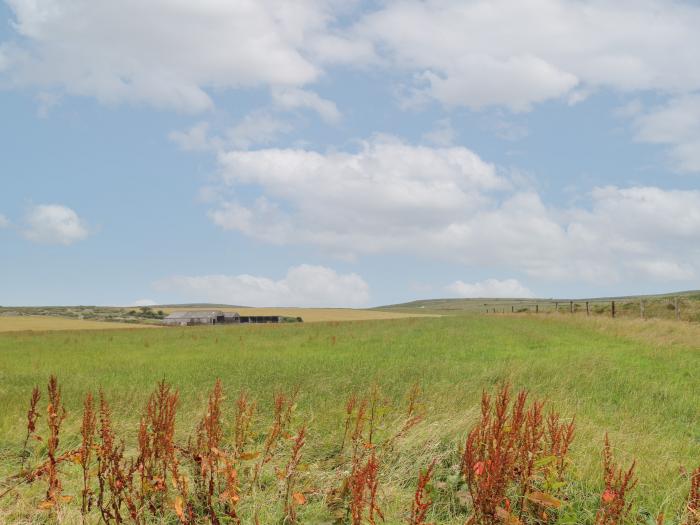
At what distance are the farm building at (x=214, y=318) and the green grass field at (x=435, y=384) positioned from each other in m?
55.7

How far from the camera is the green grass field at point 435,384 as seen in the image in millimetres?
5855

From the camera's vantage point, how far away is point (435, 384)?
443 inches

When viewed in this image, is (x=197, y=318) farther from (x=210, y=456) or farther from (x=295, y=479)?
(x=210, y=456)

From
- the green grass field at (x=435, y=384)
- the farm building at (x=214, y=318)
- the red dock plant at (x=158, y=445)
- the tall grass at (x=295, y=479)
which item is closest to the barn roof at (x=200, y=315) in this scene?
the farm building at (x=214, y=318)

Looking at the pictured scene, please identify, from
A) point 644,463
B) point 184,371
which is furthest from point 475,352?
point 644,463

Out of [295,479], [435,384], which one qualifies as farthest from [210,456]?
[435,384]

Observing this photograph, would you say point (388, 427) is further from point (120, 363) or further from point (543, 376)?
point (120, 363)

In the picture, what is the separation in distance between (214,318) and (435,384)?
73.7m

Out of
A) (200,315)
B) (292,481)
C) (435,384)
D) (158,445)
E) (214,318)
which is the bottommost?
(214,318)

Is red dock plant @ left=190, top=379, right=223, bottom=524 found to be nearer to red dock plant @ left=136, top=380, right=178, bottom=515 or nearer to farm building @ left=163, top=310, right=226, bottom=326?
red dock plant @ left=136, top=380, right=178, bottom=515

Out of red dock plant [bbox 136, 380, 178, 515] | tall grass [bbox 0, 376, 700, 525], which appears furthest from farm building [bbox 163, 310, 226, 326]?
red dock plant [bbox 136, 380, 178, 515]

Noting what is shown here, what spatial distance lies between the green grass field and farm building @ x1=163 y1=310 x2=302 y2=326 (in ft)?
183

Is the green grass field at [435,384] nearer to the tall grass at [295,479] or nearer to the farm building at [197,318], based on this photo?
the tall grass at [295,479]

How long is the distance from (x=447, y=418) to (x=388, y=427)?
0.74m
